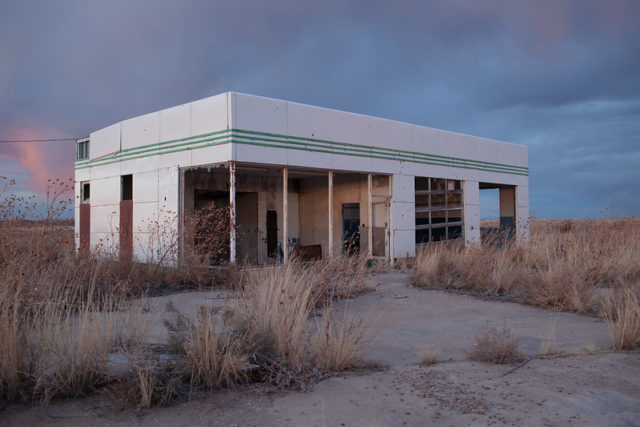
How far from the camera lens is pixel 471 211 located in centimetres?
2039

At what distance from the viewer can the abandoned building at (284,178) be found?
522 inches

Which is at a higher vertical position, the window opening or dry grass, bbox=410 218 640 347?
the window opening

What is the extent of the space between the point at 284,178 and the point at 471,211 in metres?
9.82

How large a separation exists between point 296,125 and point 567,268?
797cm

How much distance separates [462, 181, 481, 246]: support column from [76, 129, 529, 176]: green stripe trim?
933mm

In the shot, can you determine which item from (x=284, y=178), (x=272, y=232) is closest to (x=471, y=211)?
(x=272, y=232)

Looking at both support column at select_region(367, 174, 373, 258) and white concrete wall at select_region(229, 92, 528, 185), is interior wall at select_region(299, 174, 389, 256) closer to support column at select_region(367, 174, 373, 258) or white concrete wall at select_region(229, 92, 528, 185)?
support column at select_region(367, 174, 373, 258)

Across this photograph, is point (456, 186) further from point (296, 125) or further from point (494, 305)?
point (494, 305)

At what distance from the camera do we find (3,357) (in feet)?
13.8

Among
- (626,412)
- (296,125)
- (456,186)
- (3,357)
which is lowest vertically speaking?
(626,412)

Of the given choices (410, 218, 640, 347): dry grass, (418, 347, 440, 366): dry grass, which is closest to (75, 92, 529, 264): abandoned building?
(410, 218, 640, 347): dry grass

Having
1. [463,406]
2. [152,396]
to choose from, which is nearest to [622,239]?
[463,406]

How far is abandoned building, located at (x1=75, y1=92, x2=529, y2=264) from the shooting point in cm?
1327

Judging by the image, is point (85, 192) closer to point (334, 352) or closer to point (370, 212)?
Answer: point (370, 212)
